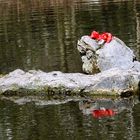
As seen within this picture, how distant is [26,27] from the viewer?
40844 mm

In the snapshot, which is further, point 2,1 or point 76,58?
point 2,1

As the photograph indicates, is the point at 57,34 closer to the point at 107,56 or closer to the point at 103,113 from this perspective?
the point at 107,56

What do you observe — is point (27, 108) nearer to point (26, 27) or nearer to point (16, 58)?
point (16, 58)

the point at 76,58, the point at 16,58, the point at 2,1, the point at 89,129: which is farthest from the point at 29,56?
the point at 2,1

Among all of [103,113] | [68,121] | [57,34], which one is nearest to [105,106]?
[103,113]

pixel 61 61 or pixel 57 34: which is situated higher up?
pixel 61 61

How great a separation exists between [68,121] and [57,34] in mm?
20319

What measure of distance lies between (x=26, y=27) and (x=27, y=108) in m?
24.0

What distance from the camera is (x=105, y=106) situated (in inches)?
660

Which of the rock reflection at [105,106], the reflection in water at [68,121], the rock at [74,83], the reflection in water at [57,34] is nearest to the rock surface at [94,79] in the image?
the rock at [74,83]

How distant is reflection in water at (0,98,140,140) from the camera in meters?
13.9

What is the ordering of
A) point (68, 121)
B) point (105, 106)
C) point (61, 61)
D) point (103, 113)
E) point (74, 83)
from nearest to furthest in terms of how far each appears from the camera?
point (68, 121) < point (103, 113) < point (105, 106) < point (74, 83) < point (61, 61)

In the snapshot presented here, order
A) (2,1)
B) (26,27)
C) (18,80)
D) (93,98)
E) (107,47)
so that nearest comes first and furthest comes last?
1. (93,98)
2. (18,80)
3. (107,47)
4. (26,27)
5. (2,1)

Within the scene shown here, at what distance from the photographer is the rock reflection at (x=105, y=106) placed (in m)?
15.9
